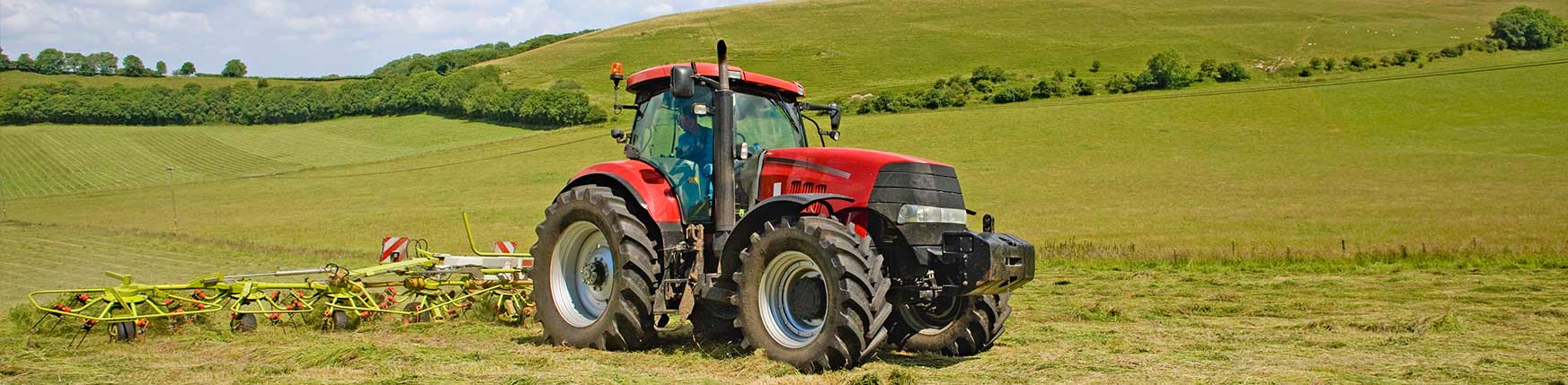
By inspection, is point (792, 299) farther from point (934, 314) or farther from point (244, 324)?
point (244, 324)

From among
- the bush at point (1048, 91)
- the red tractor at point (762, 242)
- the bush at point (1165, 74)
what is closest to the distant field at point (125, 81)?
the bush at point (1048, 91)

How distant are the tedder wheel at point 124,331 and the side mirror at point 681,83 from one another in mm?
4650

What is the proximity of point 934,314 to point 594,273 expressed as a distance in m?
2.48

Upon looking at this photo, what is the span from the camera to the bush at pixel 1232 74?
52875mm

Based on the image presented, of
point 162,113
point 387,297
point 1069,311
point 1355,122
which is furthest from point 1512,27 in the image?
point 162,113

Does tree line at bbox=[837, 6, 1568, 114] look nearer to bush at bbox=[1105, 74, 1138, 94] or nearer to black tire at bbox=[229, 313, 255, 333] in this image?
bush at bbox=[1105, 74, 1138, 94]

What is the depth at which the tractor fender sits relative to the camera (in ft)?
23.7

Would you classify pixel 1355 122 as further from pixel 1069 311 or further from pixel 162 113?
pixel 162 113

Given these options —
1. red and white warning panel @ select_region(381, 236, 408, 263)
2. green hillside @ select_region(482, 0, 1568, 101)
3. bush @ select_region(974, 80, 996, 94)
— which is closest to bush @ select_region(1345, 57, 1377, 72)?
green hillside @ select_region(482, 0, 1568, 101)

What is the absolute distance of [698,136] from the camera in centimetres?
835

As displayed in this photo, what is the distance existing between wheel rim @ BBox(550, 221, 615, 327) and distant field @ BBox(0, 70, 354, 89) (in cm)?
6674

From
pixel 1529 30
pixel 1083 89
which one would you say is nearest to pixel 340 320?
pixel 1083 89

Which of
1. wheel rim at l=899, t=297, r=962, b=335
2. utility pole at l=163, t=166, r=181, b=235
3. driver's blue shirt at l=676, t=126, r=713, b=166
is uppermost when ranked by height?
driver's blue shirt at l=676, t=126, r=713, b=166

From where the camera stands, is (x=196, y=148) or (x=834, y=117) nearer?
(x=834, y=117)
